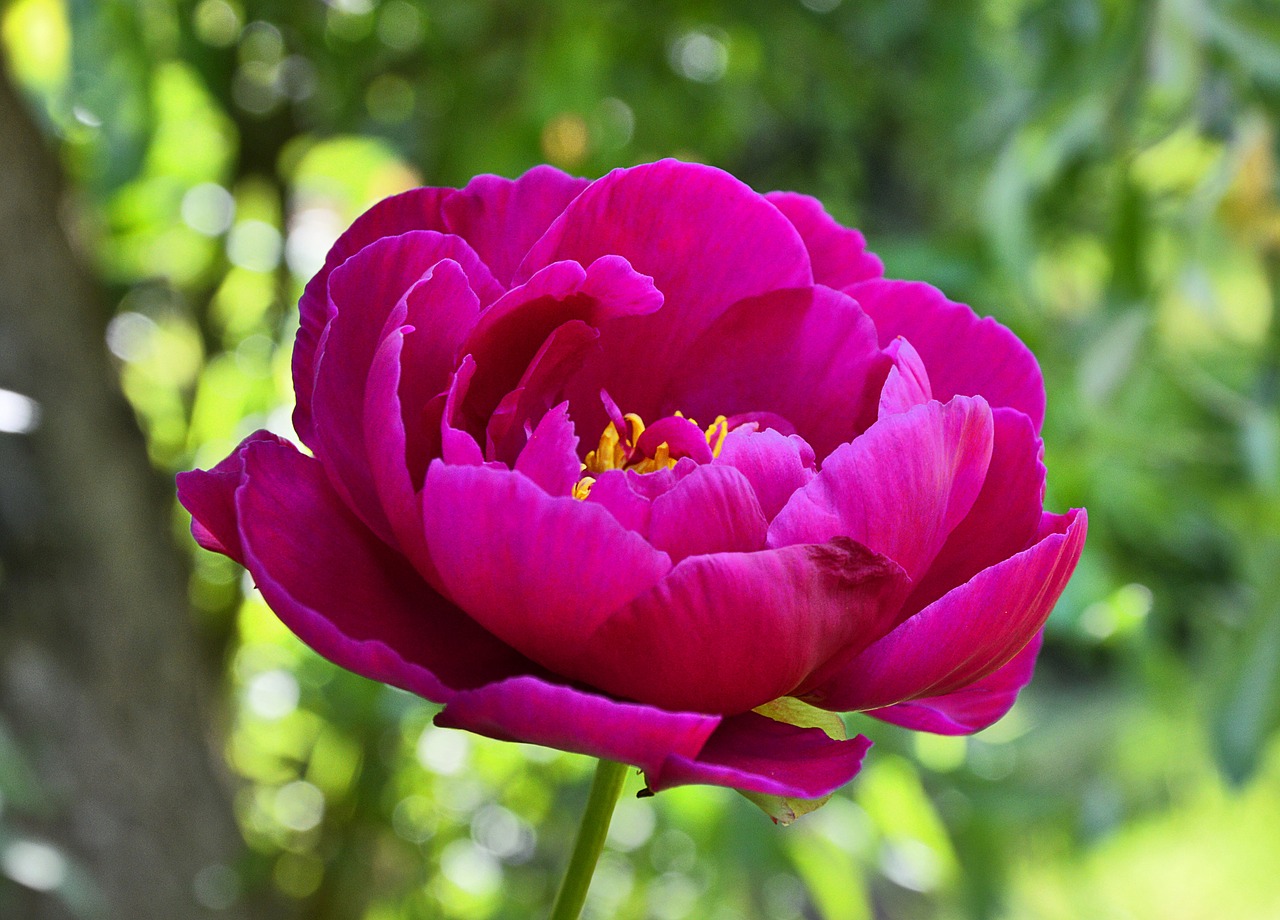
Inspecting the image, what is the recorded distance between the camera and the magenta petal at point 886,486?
0.56 ft

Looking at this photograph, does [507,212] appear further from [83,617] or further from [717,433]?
[83,617]

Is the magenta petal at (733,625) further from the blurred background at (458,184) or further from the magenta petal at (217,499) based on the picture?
the blurred background at (458,184)

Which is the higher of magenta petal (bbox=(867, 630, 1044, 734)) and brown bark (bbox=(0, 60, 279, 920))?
magenta petal (bbox=(867, 630, 1044, 734))

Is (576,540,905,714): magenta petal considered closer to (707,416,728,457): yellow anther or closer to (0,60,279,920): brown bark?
(707,416,728,457): yellow anther

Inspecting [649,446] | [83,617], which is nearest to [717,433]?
[649,446]

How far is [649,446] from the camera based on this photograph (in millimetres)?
209

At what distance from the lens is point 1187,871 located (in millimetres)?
2090

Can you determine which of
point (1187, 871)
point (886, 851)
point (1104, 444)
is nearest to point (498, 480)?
point (1104, 444)

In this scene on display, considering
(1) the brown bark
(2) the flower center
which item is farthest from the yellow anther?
(1) the brown bark

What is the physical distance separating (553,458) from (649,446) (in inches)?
1.3

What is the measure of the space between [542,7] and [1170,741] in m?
0.66

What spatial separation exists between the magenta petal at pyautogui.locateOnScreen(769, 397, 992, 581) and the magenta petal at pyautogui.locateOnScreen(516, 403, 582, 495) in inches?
1.2

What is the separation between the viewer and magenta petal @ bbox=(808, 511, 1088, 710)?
6.5 inches

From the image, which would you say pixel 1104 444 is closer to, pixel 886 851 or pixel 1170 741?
pixel 886 851
